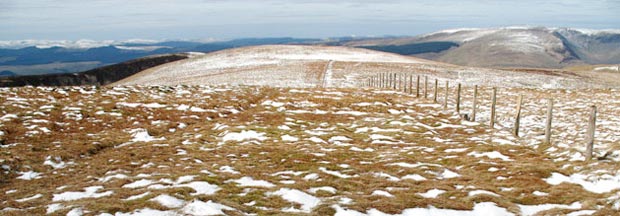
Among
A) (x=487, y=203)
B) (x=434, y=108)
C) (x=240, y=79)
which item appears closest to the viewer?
(x=487, y=203)

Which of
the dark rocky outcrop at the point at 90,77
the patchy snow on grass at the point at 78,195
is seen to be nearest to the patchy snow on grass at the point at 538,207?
the patchy snow on grass at the point at 78,195

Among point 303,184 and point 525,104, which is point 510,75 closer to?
point 525,104

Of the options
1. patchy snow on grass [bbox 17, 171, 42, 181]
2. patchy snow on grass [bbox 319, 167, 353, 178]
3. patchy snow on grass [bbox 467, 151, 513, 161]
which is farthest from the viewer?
patchy snow on grass [bbox 467, 151, 513, 161]

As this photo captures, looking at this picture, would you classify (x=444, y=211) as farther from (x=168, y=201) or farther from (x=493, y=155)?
(x=168, y=201)

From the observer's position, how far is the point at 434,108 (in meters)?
29.3

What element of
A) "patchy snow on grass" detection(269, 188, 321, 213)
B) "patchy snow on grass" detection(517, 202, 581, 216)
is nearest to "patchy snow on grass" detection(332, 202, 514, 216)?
"patchy snow on grass" detection(517, 202, 581, 216)

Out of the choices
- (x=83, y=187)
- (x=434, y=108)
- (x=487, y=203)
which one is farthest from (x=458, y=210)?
(x=434, y=108)

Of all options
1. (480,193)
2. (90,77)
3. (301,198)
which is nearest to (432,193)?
(480,193)

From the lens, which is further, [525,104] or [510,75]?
[510,75]

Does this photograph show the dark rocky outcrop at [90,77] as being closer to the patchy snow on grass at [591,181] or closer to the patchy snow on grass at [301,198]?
Result: the patchy snow on grass at [301,198]

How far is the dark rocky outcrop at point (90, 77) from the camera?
301ft

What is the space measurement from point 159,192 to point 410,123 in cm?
1539

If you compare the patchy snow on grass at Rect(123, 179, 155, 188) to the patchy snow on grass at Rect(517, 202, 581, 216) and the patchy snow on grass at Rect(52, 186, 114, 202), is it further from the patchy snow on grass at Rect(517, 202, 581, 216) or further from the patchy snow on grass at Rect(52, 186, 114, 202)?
the patchy snow on grass at Rect(517, 202, 581, 216)

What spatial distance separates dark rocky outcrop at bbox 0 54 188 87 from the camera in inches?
3618
